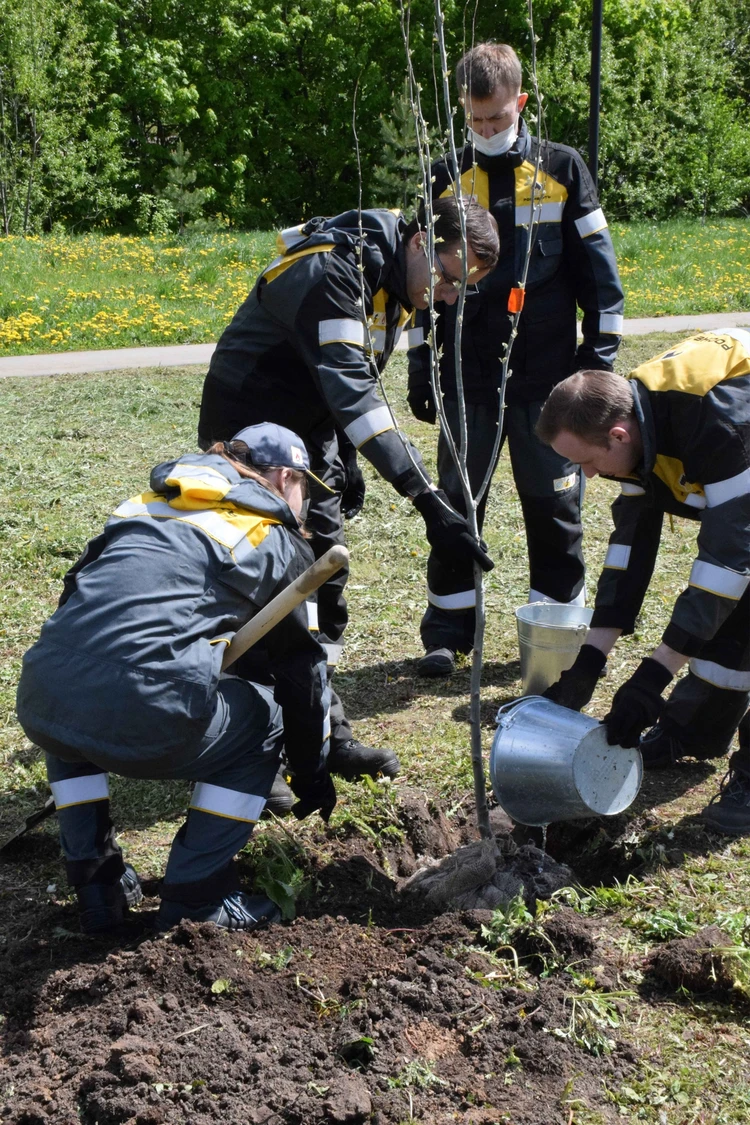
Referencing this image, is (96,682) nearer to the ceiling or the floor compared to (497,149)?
nearer to the floor

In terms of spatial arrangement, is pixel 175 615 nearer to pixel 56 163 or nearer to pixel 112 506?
pixel 112 506

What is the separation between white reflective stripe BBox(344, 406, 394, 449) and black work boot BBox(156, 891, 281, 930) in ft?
4.74

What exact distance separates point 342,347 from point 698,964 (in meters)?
2.03

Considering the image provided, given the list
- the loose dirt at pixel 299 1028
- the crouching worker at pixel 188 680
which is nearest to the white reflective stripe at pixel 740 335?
the crouching worker at pixel 188 680

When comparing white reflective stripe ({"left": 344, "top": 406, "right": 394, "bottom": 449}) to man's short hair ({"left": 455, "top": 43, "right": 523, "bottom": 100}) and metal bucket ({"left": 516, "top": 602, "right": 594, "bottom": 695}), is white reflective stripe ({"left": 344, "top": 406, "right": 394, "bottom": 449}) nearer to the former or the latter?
metal bucket ({"left": 516, "top": 602, "right": 594, "bottom": 695})

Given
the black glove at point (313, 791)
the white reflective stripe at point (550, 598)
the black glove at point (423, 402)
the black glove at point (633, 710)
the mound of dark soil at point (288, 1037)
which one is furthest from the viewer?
the white reflective stripe at point (550, 598)

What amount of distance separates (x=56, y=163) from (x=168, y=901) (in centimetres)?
2103

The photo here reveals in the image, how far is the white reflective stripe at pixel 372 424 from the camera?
3359 millimetres

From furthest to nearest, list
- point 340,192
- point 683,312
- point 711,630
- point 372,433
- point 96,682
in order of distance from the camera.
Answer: point 340,192 → point 683,312 → point 372,433 → point 711,630 → point 96,682

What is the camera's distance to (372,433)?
11.0 feet

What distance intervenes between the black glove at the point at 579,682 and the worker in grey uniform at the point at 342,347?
416mm

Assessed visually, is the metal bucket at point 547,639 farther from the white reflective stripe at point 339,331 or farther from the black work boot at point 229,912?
the black work boot at point 229,912

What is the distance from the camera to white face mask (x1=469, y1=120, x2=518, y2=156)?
413 cm

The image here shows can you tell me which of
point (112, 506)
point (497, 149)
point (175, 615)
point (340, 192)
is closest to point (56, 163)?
point (340, 192)
